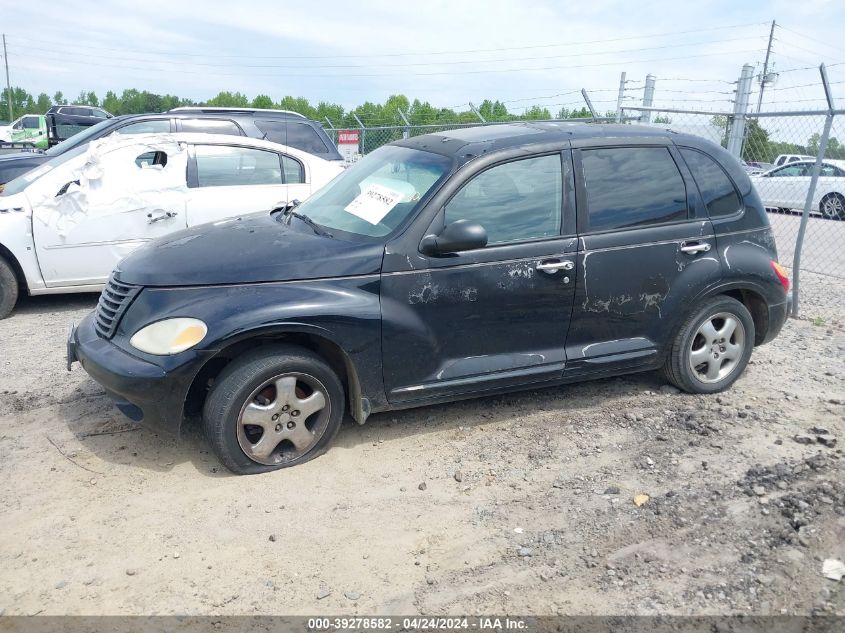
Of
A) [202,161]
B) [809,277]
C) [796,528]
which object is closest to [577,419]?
[796,528]

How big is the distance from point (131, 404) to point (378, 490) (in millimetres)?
1394

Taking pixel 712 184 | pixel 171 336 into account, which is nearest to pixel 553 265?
pixel 712 184

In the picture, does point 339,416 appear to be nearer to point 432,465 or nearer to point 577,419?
point 432,465

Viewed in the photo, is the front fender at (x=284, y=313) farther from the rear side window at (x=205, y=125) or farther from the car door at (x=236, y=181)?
the rear side window at (x=205, y=125)

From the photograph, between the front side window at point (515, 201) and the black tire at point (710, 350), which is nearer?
the front side window at point (515, 201)

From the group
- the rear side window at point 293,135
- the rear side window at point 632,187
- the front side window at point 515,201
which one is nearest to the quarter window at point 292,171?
the rear side window at point 293,135

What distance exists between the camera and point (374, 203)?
442 centimetres

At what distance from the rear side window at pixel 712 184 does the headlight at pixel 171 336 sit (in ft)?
11.0

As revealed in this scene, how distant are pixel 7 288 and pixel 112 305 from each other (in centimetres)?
336

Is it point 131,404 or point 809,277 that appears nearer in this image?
point 131,404

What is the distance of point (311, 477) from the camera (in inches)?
155

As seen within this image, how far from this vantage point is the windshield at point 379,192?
426 centimetres

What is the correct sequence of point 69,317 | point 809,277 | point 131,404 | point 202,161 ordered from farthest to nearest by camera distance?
point 809,277, point 202,161, point 69,317, point 131,404

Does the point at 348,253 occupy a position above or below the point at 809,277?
above
